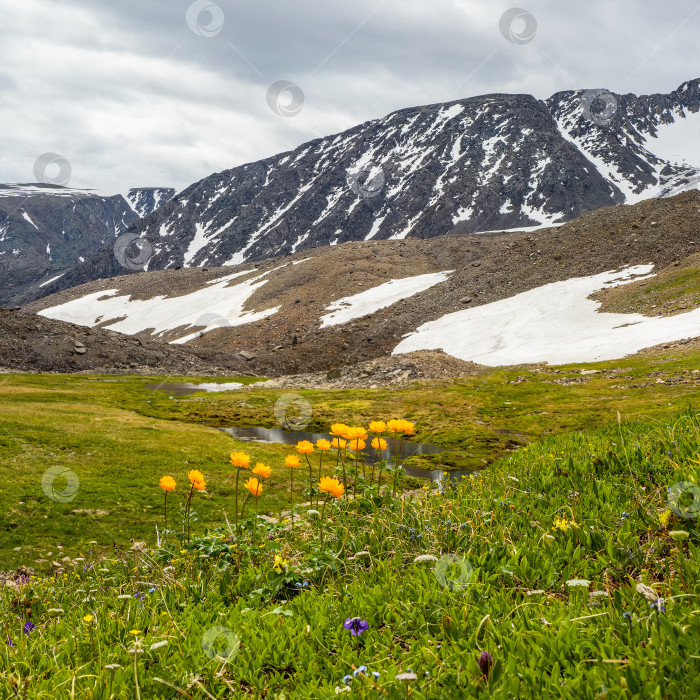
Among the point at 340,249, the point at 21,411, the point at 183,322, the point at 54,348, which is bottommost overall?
the point at 21,411

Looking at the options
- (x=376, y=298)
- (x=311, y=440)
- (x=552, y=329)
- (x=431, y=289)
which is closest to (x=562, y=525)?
(x=311, y=440)

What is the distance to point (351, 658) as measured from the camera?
Result: 9.83 feet

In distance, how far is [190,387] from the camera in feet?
205

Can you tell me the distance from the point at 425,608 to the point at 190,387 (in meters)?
62.7

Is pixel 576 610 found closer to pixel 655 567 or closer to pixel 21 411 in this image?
pixel 655 567

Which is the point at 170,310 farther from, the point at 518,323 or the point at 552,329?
the point at 552,329

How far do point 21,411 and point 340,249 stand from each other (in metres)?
106

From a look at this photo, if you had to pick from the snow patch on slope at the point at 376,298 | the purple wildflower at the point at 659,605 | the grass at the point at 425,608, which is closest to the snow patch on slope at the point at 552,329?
the snow patch on slope at the point at 376,298

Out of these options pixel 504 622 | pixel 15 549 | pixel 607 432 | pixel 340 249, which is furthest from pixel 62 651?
pixel 340 249

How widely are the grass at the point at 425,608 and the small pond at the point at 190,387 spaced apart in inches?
2119

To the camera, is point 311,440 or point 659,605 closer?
point 659,605

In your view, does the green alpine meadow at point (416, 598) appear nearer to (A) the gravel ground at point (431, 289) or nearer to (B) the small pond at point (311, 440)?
(B) the small pond at point (311, 440)

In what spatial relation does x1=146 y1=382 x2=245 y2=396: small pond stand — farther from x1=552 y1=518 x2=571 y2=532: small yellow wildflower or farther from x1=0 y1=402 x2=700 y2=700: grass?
x1=552 y1=518 x2=571 y2=532: small yellow wildflower

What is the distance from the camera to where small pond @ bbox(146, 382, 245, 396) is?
5796cm
